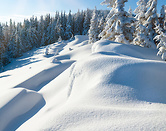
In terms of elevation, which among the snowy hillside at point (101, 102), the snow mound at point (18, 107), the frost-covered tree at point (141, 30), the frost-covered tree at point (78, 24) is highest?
the frost-covered tree at point (78, 24)

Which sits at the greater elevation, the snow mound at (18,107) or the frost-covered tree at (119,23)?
the frost-covered tree at (119,23)

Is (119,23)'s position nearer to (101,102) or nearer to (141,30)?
(141,30)

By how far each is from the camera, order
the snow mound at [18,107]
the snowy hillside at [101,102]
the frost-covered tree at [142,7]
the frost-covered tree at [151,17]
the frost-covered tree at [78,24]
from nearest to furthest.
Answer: the snowy hillside at [101,102]
the snow mound at [18,107]
the frost-covered tree at [151,17]
the frost-covered tree at [142,7]
the frost-covered tree at [78,24]

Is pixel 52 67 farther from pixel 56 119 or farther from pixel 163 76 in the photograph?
pixel 163 76

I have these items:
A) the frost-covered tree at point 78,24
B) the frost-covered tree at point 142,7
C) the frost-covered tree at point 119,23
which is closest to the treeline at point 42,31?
the frost-covered tree at point 78,24

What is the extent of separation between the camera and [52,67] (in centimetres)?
999

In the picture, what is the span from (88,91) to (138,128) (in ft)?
6.83

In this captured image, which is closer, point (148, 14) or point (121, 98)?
point (121, 98)

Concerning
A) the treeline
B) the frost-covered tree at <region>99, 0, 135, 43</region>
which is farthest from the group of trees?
the treeline

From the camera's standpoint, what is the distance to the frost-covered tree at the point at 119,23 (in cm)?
1330

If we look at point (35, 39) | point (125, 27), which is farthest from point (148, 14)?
point (35, 39)

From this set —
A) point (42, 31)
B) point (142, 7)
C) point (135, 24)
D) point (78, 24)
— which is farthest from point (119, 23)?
point (42, 31)

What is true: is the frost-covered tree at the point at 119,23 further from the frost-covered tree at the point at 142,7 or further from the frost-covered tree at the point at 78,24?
the frost-covered tree at the point at 78,24

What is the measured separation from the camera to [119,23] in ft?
45.4
